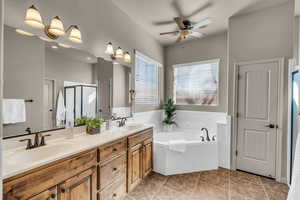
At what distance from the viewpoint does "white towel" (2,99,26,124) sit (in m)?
1.44

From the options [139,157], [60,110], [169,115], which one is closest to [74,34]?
[60,110]

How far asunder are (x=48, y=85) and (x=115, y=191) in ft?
5.03

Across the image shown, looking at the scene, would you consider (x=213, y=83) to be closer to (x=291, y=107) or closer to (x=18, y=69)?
(x=291, y=107)

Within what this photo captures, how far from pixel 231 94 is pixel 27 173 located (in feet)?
10.6

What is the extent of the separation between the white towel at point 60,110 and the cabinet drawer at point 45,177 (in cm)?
67

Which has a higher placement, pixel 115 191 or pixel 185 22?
pixel 185 22

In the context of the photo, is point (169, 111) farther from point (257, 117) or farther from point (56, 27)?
point (56, 27)

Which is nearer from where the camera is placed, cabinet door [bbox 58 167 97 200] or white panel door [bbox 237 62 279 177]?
cabinet door [bbox 58 167 97 200]

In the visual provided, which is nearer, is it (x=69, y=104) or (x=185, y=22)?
(x=69, y=104)

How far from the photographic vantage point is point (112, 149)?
189 centimetres

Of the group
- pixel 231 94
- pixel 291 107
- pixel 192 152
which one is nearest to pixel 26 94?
pixel 192 152

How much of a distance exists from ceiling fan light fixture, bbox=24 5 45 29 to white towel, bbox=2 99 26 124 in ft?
2.66

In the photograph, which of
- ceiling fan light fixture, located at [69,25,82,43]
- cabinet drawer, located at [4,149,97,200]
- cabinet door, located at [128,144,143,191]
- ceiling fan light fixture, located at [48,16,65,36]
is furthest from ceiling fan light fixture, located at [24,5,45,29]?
cabinet door, located at [128,144,143,191]

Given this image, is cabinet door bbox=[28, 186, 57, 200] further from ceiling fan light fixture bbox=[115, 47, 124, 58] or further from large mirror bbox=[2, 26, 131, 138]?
ceiling fan light fixture bbox=[115, 47, 124, 58]
